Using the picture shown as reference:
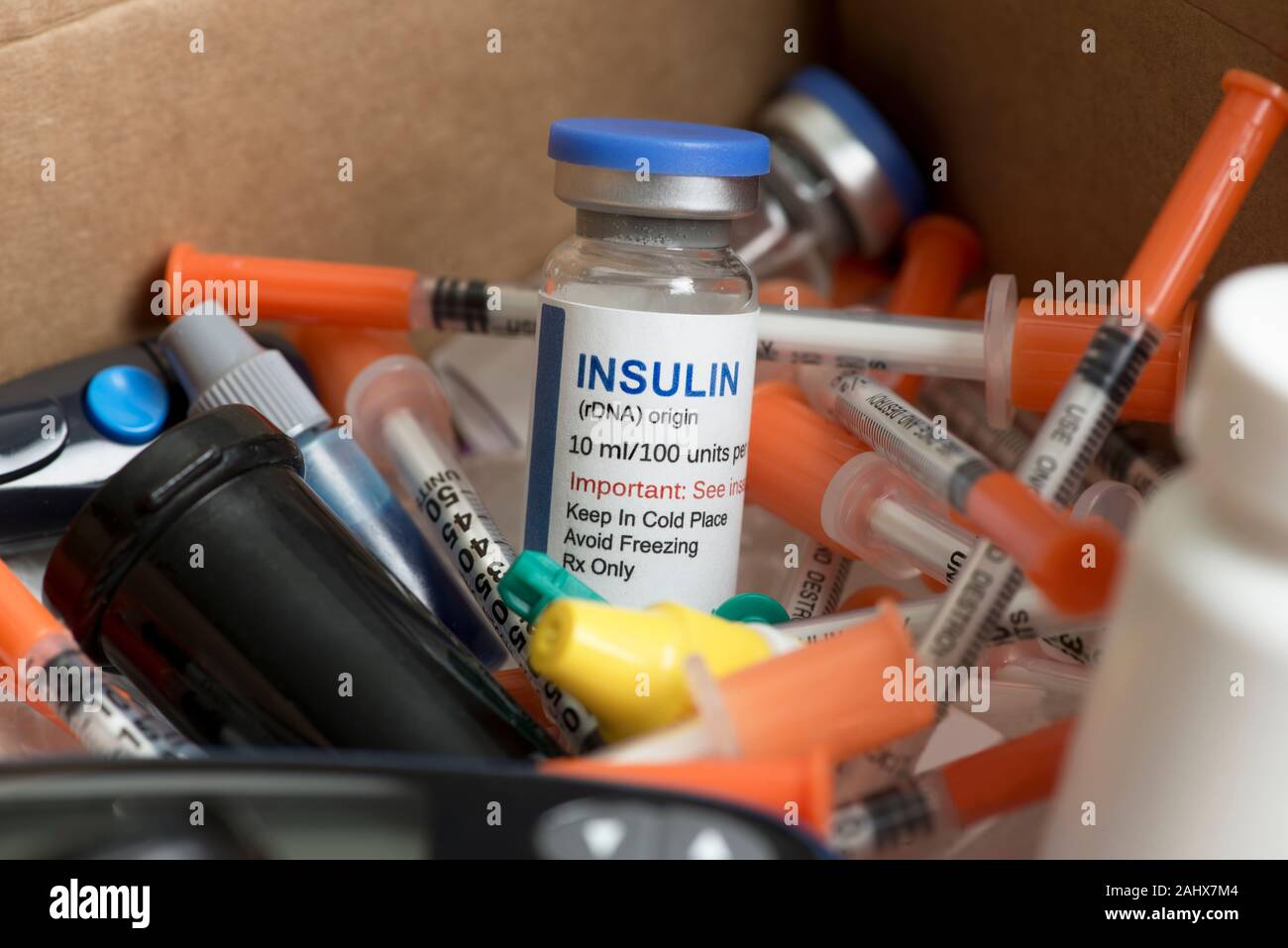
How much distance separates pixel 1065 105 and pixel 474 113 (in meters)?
0.37

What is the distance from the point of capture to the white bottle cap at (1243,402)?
31 centimetres

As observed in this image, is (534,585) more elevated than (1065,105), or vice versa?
(1065,105)

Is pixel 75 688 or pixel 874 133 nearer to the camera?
pixel 75 688

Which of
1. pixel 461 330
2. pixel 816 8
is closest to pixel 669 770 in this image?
pixel 461 330

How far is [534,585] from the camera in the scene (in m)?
0.51

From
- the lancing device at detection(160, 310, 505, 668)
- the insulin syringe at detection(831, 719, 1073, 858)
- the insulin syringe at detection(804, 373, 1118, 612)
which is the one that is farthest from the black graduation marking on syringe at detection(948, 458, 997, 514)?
the lancing device at detection(160, 310, 505, 668)

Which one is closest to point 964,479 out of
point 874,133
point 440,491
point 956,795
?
point 956,795

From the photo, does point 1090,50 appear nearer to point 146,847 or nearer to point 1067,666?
point 1067,666

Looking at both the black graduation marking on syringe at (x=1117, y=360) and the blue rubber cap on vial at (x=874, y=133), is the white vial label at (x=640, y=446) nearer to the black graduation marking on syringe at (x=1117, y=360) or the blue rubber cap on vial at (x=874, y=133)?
the black graduation marking on syringe at (x=1117, y=360)

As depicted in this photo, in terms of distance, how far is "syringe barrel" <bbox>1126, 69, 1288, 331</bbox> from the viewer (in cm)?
53

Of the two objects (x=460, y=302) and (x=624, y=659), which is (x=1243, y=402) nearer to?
(x=624, y=659)

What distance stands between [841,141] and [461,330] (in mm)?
293

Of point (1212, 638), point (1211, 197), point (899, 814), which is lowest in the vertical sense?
point (899, 814)

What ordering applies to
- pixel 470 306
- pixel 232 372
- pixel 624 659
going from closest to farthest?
pixel 624 659, pixel 232 372, pixel 470 306
